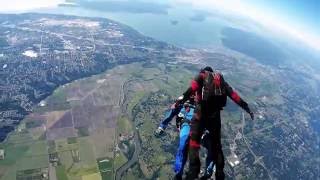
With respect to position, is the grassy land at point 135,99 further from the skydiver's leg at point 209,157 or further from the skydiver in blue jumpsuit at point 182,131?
the skydiver's leg at point 209,157

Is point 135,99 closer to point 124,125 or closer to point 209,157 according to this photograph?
point 124,125

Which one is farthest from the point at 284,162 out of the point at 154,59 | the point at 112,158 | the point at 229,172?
the point at 154,59

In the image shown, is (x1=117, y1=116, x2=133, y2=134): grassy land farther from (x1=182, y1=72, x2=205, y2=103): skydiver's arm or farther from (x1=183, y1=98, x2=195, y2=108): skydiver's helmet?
(x1=182, y1=72, x2=205, y2=103): skydiver's arm

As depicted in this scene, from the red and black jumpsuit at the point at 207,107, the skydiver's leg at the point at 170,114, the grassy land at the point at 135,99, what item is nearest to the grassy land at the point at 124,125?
the grassy land at the point at 135,99

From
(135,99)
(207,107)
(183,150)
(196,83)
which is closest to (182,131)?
(183,150)

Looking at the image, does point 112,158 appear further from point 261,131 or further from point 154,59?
point 154,59

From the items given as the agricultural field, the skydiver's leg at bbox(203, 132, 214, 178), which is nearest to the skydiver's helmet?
the skydiver's leg at bbox(203, 132, 214, 178)
